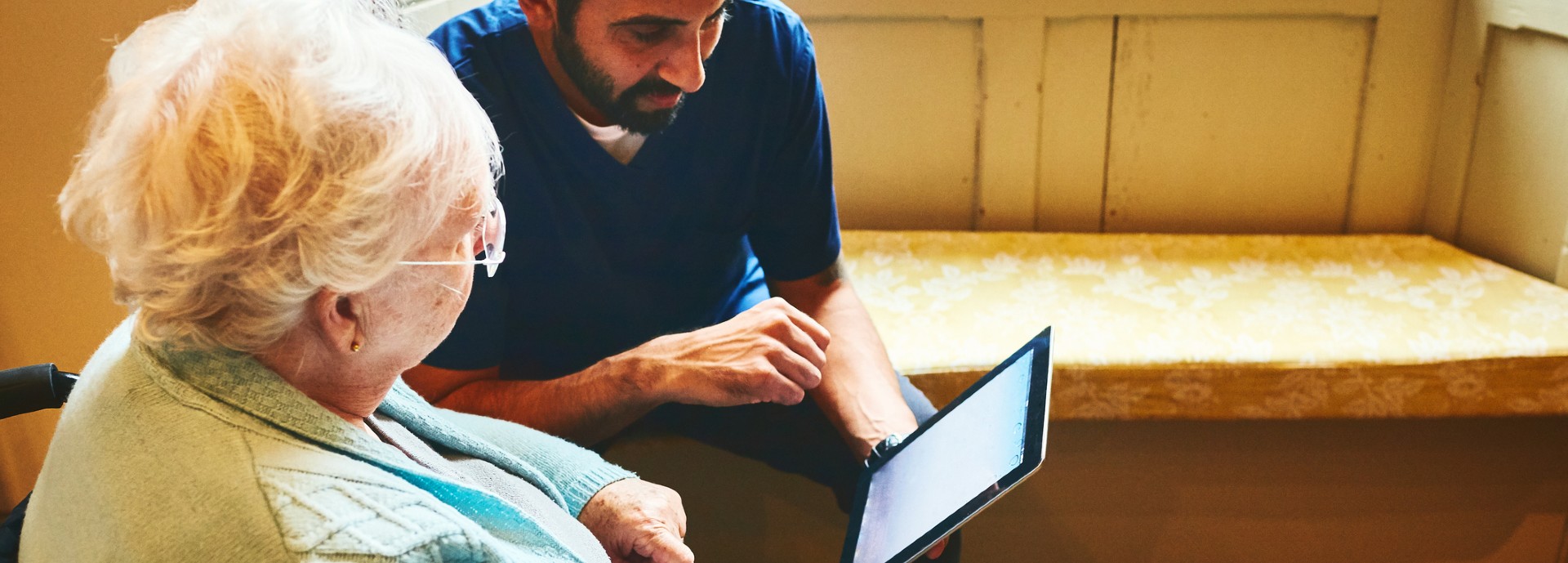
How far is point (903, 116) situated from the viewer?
2191 millimetres

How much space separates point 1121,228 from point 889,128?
0.53 metres

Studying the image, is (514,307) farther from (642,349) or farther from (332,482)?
(332,482)

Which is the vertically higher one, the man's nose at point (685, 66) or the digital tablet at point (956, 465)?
the man's nose at point (685, 66)

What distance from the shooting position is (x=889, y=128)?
2.20 meters

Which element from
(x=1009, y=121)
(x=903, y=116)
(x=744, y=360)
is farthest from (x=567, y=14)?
(x=1009, y=121)

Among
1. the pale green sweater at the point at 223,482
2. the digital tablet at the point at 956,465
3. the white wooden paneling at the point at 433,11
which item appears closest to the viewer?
the pale green sweater at the point at 223,482

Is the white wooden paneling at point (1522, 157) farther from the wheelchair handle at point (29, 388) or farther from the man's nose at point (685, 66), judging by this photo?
the wheelchair handle at point (29, 388)

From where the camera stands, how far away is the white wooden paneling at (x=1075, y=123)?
212 centimetres

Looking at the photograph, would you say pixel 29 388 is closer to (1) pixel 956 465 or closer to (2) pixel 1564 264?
(1) pixel 956 465

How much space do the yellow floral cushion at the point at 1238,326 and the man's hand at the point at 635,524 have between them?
635mm

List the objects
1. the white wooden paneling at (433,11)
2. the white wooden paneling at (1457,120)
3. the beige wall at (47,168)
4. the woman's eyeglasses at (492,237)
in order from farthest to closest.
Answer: the white wooden paneling at (1457,120) → the white wooden paneling at (433,11) → the beige wall at (47,168) → the woman's eyeglasses at (492,237)

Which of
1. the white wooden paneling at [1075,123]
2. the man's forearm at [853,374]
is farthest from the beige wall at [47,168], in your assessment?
the white wooden paneling at [1075,123]

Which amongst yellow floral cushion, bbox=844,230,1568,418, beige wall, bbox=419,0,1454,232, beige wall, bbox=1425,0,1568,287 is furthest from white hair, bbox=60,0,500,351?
beige wall, bbox=1425,0,1568,287

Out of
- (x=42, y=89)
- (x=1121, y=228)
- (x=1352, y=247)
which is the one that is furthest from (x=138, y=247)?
(x=1352, y=247)
